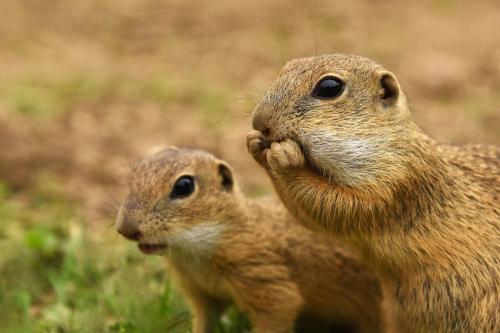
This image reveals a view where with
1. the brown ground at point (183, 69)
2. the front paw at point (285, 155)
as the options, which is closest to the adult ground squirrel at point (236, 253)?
the front paw at point (285, 155)

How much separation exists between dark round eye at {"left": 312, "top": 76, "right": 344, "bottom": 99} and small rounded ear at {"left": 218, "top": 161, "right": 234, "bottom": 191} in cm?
139

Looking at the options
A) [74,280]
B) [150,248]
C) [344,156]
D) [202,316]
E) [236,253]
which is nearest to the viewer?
[344,156]

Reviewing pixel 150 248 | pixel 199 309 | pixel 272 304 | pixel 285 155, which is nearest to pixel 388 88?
pixel 285 155

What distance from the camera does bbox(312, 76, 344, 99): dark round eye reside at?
4.78 metres

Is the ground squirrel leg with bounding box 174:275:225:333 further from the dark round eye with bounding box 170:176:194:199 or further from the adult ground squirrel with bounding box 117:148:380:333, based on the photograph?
the dark round eye with bounding box 170:176:194:199

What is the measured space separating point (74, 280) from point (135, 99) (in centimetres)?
368

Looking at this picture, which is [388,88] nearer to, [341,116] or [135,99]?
[341,116]

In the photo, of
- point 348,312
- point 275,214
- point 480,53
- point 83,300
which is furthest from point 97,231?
point 480,53

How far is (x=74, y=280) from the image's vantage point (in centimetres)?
650

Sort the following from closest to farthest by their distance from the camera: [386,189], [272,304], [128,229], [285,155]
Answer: [285,155] → [386,189] → [128,229] → [272,304]

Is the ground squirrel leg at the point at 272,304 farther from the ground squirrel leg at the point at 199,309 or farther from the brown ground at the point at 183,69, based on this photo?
the brown ground at the point at 183,69

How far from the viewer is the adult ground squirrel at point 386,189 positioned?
186 inches

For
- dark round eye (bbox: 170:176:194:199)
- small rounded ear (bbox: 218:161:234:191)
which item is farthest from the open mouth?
small rounded ear (bbox: 218:161:234:191)

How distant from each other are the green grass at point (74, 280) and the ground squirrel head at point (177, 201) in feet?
1.92
